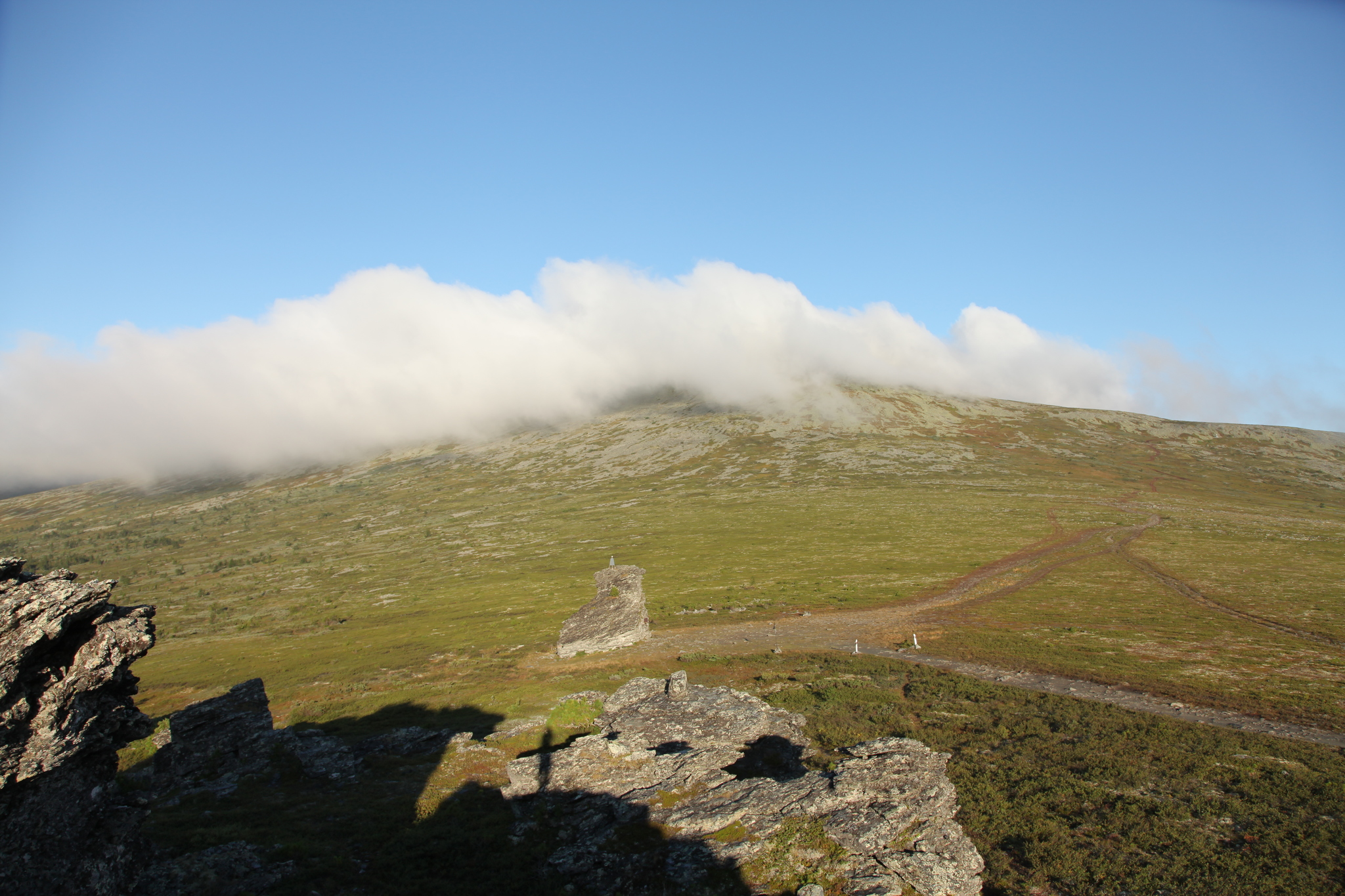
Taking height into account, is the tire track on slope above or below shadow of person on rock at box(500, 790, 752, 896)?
below

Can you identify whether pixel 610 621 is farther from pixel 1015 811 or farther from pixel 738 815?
pixel 1015 811

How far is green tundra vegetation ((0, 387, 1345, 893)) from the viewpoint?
2575 cm

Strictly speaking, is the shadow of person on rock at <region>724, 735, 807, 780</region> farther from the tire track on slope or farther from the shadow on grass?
the tire track on slope

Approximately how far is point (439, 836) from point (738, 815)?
10.3 m

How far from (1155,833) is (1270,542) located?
10668 cm

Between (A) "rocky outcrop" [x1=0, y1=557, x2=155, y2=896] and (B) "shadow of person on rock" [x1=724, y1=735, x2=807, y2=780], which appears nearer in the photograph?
(A) "rocky outcrop" [x1=0, y1=557, x2=155, y2=896]

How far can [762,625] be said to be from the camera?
56.5 meters

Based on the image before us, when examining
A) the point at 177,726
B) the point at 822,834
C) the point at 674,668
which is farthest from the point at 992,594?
the point at 177,726

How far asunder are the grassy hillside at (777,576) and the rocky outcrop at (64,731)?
70.5ft

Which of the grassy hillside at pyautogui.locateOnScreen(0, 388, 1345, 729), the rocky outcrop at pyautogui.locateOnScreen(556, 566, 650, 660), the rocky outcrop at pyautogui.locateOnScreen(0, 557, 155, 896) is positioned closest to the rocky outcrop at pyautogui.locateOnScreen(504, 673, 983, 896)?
the rocky outcrop at pyautogui.locateOnScreen(0, 557, 155, 896)

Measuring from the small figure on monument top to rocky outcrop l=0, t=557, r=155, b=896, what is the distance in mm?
36242

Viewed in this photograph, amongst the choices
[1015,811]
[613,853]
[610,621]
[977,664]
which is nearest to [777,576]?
[610,621]

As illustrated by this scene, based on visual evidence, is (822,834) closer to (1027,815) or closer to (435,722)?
(1027,815)

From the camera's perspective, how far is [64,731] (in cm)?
1316
